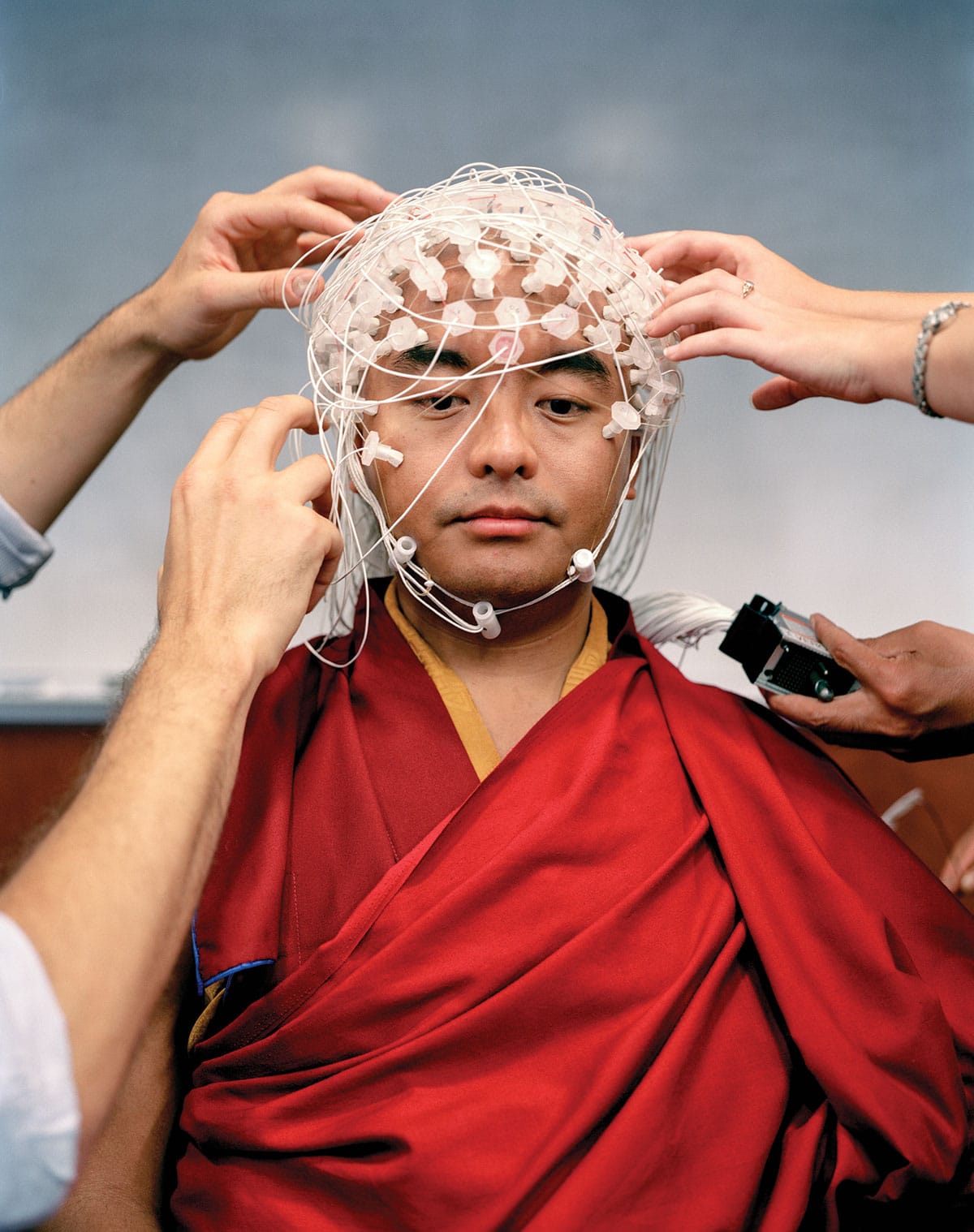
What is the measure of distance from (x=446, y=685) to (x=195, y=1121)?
0.63 m

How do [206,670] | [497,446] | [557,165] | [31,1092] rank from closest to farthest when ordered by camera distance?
[31,1092], [206,670], [497,446], [557,165]

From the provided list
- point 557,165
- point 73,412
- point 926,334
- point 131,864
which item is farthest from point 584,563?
point 557,165

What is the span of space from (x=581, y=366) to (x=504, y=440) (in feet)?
0.56

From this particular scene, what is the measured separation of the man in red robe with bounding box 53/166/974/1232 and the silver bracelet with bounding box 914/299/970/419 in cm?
40

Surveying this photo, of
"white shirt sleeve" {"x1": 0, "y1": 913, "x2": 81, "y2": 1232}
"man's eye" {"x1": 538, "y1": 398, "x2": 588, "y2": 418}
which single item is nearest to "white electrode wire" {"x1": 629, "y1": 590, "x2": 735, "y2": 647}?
"man's eye" {"x1": 538, "y1": 398, "x2": 588, "y2": 418}

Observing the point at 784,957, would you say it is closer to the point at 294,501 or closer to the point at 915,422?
the point at 294,501

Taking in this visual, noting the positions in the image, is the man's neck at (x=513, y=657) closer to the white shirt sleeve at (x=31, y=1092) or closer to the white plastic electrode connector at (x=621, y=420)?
the white plastic electrode connector at (x=621, y=420)

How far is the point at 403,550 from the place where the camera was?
1373 millimetres

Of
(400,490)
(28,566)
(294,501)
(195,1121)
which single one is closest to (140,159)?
(28,566)

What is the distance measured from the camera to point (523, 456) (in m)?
1.29

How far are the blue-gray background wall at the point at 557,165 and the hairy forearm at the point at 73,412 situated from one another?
0.98m

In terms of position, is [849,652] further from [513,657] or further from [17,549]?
[17,549]

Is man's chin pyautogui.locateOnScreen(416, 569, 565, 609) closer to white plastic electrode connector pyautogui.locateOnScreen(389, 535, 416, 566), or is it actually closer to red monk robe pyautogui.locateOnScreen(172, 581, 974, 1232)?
white plastic electrode connector pyautogui.locateOnScreen(389, 535, 416, 566)

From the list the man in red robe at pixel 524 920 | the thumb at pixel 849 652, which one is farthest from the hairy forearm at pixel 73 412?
the thumb at pixel 849 652
